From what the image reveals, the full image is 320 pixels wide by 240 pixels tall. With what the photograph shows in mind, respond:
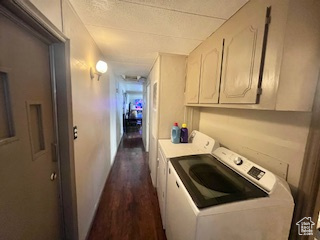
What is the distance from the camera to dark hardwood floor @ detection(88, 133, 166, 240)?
1.54 meters

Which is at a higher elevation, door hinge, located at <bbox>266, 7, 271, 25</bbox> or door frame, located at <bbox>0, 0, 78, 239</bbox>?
door hinge, located at <bbox>266, 7, 271, 25</bbox>

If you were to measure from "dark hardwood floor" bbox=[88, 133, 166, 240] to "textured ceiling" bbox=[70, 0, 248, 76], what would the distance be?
222 cm

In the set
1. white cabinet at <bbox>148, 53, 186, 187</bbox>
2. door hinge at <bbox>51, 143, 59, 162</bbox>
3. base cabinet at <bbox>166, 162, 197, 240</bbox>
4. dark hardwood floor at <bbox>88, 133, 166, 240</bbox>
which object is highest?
white cabinet at <bbox>148, 53, 186, 187</bbox>

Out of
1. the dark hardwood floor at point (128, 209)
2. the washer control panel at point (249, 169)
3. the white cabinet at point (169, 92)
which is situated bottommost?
the dark hardwood floor at point (128, 209)

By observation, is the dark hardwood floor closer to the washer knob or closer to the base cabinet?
the base cabinet

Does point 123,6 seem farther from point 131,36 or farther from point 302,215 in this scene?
point 302,215

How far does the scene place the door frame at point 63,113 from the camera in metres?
0.85

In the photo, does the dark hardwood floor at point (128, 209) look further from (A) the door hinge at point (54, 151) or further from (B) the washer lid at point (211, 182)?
(A) the door hinge at point (54, 151)

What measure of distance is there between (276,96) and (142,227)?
6.21ft

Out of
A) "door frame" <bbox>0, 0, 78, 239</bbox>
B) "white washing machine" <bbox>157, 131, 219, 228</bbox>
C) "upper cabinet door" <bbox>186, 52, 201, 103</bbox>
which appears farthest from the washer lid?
"door frame" <bbox>0, 0, 78, 239</bbox>

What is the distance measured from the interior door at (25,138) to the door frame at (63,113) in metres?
0.04

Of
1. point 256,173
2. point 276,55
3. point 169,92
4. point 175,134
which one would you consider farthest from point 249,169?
point 169,92

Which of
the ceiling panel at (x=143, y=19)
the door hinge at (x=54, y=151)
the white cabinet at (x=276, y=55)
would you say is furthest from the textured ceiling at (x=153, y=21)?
the door hinge at (x=54, y=151)

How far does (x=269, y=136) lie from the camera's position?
108 cm
